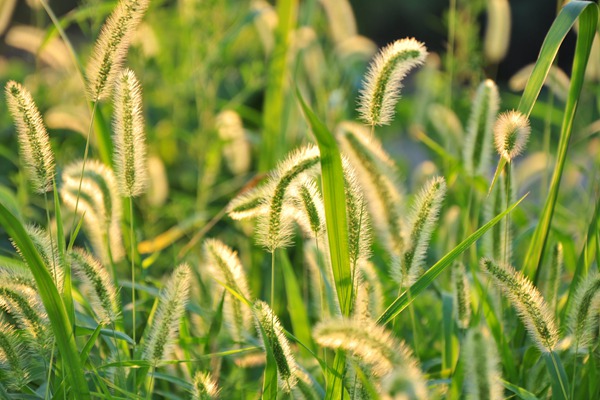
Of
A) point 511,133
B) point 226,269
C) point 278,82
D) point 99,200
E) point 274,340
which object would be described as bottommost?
point 274,340

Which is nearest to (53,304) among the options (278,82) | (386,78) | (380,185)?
(380,185)

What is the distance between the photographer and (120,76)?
155 cm

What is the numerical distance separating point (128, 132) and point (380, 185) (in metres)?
0.47

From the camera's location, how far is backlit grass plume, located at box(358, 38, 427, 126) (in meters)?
1.49

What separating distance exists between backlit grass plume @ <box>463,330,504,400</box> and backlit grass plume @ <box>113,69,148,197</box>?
27.7 inches

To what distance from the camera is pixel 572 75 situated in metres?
1.75

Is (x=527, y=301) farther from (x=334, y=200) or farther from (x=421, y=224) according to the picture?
(x=334, y=200)

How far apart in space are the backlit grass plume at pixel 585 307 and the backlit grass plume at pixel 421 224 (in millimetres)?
294

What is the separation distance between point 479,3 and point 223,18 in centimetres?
108

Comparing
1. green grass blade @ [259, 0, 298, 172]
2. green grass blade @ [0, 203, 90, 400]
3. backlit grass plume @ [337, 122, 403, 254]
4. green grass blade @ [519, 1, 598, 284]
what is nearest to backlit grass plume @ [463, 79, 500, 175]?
green grass blade @ [519, 1, 598, 284]

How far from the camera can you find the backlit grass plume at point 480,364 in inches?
45.0

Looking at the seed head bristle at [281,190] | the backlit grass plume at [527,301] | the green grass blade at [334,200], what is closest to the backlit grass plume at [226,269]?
the seed head bristle at [281,190]

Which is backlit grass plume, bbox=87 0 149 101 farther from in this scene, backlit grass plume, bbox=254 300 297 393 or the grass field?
backlit grass plume, bbox=254 300 297 393

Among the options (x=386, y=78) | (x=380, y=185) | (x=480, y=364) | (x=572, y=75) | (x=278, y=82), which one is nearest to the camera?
(x=480, y=364)
